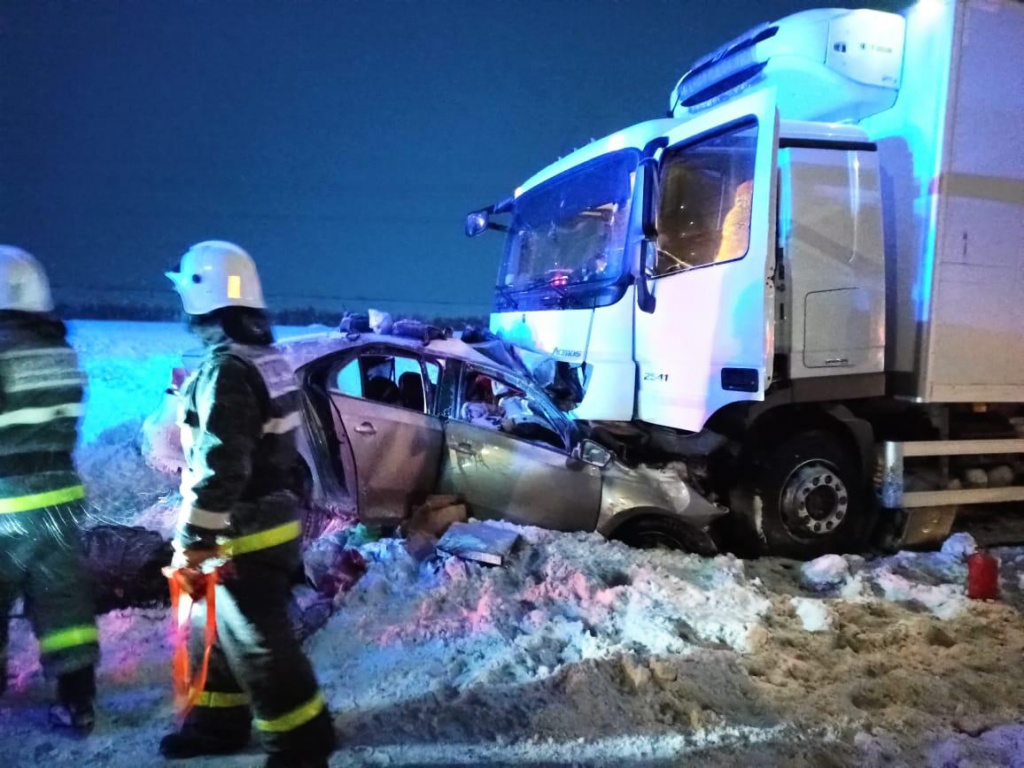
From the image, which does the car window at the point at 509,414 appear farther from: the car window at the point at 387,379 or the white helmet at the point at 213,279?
the white helmet at the point at 213,279

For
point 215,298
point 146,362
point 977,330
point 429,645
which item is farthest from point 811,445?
point 146,362

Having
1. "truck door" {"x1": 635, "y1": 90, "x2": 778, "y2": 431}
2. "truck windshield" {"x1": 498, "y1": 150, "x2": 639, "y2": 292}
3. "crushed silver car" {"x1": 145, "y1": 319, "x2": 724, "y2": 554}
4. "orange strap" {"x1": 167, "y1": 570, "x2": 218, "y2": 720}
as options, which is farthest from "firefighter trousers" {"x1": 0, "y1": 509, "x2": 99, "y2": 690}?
"truck windshield" {"x1": 498, "y1": 150, "x2": 639, "y2": 292}

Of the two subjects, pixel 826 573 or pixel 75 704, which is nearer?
pixel 75 704

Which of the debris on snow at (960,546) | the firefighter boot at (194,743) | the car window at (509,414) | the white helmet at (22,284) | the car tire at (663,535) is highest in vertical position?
the white helmet at (22,284)

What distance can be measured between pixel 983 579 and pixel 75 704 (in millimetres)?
4833

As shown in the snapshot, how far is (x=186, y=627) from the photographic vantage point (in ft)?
9.87

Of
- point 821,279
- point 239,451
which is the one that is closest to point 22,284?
point 239,451

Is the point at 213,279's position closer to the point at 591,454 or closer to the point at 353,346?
the point at 353,346

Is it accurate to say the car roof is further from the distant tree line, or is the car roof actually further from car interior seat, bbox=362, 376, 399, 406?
Answer: the distant tree line

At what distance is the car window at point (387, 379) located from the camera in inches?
209

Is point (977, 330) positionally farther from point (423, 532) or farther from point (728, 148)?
point (423, 532)

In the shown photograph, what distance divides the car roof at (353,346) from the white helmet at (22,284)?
1748 mm

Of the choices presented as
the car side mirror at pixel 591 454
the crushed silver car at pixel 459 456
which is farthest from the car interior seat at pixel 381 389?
the car side mirror at pixel 591 454

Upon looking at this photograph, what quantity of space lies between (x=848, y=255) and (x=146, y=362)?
1094 cm
